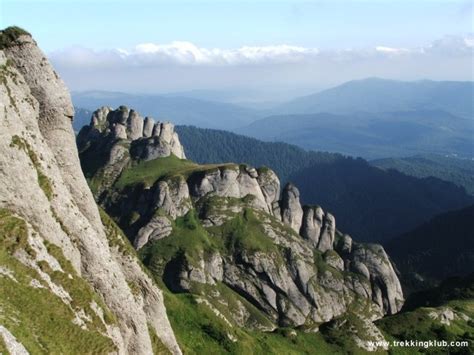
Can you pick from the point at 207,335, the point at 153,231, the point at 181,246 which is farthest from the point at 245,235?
the point at 207,335

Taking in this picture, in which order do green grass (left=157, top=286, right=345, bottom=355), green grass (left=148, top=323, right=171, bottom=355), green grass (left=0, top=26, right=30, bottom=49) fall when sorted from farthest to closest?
green grass (left=157, top=286, right=345, bottom=355) < green grass (left=148, top=323, right=171, bottom=355) < green grass (left=0, top=26, right=30, bottom=49)

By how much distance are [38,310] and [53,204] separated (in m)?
13.2

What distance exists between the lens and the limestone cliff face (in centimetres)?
4250

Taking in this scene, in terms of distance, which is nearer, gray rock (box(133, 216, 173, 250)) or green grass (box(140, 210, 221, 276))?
green grass (box(140, 210, 221, 276))

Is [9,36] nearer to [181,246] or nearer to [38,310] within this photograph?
[38,310]

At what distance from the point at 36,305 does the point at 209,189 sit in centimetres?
15639

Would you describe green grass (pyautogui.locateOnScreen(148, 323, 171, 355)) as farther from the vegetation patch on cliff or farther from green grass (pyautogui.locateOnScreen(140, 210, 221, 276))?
green grass (pyautogui.locateOnScreen(140, 210, 221, 276))

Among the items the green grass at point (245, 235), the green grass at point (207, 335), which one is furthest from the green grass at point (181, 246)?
the green grass at point (207, 335)

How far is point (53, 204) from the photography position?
47656 mm

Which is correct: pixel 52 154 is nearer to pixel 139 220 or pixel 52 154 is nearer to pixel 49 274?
pixel 49 274

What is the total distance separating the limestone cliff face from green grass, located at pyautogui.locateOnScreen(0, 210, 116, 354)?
0.32 meters

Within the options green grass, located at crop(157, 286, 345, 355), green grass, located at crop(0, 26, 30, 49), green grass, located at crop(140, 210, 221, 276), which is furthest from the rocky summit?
green grass, located at crop(140, 210, 221, 276)

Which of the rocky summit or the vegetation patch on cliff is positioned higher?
the vegetation patch on cliff

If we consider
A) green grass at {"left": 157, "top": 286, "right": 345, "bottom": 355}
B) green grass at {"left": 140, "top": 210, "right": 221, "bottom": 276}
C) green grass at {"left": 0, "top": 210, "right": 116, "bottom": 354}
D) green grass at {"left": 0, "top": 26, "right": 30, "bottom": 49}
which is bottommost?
green grass at {"left": 140, "top": 210, "right": 221, "bottom": 276}
